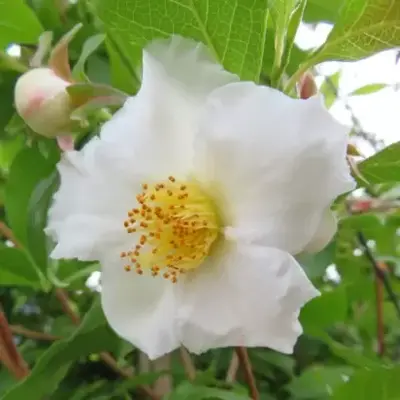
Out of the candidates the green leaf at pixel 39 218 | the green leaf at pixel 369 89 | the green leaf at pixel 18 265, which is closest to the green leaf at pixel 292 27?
the green leaf at pixel 39 218

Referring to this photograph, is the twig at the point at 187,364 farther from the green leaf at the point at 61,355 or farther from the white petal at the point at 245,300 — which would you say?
the white petal at the point at 245,300

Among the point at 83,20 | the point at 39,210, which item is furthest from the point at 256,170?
the point at 83,20

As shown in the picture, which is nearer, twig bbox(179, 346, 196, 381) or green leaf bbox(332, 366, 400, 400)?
green leaf bbox(332, 366, 400, 400)

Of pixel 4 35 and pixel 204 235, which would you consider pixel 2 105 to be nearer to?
pixel 4 35

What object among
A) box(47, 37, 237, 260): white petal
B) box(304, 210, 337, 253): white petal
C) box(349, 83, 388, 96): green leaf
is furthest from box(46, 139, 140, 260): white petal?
box(349, 83, 388, 96): green leaf

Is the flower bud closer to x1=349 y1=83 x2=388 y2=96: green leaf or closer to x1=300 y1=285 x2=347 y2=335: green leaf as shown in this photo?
x1=300 y1=285 x2=347 y2=335: green leaf

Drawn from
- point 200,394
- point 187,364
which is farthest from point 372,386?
point 187,364

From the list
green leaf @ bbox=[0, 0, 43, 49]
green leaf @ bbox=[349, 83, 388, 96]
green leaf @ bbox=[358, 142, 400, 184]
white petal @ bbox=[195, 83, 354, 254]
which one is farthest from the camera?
green leaf @ bbox=[349, 83, 388, 96]

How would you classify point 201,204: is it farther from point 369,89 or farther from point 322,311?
point 369,89
